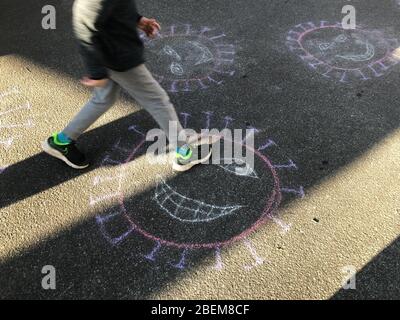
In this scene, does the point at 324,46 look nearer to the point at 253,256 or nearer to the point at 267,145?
the point at 267,145

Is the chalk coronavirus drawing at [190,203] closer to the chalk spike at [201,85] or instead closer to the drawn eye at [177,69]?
the chalk spike at [201,85]

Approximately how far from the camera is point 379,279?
210cm

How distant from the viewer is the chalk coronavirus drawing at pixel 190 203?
2.24 meters

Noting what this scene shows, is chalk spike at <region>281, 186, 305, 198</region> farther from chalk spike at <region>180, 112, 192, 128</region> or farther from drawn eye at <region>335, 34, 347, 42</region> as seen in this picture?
drawn eye at <region>335, 34, 347, 42</region>

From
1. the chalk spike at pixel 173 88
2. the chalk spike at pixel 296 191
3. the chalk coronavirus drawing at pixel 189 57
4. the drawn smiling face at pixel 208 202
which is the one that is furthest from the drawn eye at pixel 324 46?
the chalk spike at pixel 296 191

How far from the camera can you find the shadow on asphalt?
2.04 meters

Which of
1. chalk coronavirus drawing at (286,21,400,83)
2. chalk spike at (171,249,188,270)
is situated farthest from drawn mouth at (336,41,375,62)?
chalk spike at (171,249,188,270)

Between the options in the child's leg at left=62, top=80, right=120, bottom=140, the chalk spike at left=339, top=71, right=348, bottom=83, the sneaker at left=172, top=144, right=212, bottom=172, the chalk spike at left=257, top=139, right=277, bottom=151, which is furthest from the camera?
the chalk spike at left=339, top=71, right=348, bottom=83

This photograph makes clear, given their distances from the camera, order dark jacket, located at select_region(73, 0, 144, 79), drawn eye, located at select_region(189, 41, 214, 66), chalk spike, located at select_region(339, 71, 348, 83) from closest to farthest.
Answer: dark jacket, located at select_region(73, 0, 144, 79) → chalk spike, located at select_region(339, 71, 348, 83) → drawn eye, located at select_region(189, 41, 214, 66)

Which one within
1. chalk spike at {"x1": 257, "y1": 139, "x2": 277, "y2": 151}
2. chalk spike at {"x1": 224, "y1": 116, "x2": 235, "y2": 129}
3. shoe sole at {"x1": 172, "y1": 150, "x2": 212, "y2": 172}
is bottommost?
shoe sole at {"x1": 172, "y1": 150, "x2": 212, "y2": 172}

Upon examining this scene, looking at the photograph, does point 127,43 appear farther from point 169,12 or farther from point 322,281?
point 169,12

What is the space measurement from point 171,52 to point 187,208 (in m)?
1.71

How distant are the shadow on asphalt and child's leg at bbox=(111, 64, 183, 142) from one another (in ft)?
4.36

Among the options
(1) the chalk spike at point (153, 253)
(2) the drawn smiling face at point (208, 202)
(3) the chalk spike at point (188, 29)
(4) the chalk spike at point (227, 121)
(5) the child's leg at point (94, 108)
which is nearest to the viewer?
(1) the chalk spike at point (153, 253)
